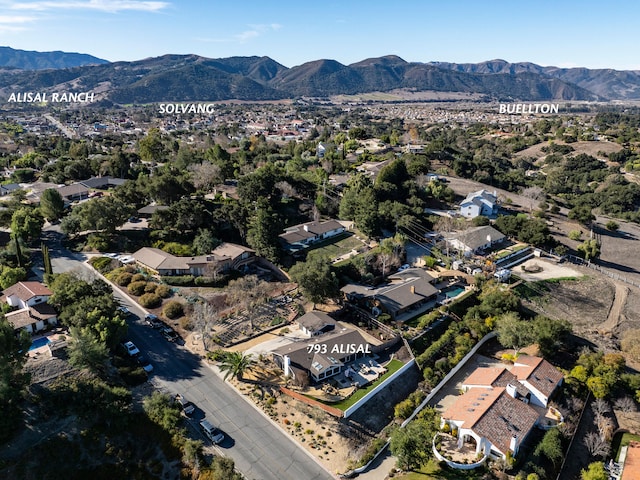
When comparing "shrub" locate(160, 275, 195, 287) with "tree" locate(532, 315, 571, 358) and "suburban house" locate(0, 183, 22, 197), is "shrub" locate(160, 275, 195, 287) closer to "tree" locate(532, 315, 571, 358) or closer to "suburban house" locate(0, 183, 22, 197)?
"tree" locate(532, 315, 571, 358)

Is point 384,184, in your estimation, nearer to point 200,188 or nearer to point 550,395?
point 200,188

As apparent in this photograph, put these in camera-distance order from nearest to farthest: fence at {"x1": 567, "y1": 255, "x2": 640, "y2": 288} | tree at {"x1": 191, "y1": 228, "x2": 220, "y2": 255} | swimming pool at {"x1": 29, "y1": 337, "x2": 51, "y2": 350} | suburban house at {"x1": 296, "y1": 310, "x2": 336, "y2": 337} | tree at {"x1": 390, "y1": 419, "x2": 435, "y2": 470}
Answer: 1. tree at {"x1": 390, "y1": 419, "x2": 435, "y2": 470}
2. swimming pool at {"x1": 29, "y1": 337, "x2": 51, "y2": 350}
3. suburban house at {"x1": 296, "y1": 310, "x2": 336, "y2": 337}
4. tree at {"x1": 191, "y1": 228, "x2": 220, "y2": 255}
5. fence at {"x1": 567, "y1": 255, "x2": 640, "y2": 288}

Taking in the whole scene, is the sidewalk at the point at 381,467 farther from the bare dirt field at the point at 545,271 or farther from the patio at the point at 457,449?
the bare dirt field at the point at 545,271

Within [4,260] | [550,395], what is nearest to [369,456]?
[550,395]

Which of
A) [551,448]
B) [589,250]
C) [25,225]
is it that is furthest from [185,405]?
[589,250]

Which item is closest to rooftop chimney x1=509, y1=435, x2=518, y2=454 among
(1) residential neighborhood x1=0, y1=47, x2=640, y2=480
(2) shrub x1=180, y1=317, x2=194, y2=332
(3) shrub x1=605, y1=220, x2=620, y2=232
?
(1) residential neighborhood x1=0, y1=47, x2=640, y2=480

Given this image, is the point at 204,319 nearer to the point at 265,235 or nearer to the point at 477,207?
the point at 265,235
